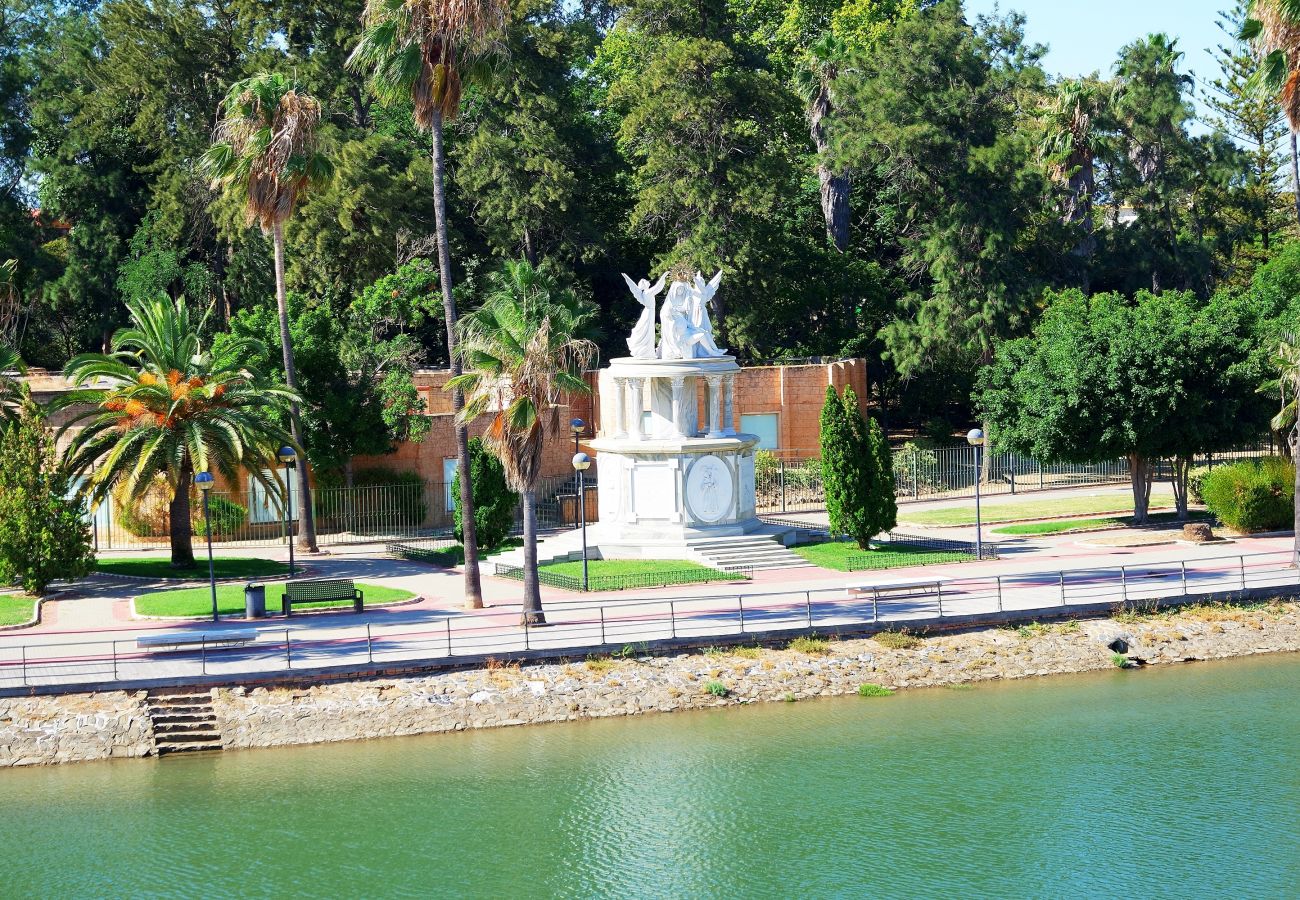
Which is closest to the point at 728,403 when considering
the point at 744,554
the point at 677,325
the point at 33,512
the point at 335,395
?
the point at 677,325

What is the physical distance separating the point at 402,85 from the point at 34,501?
13.3 meters

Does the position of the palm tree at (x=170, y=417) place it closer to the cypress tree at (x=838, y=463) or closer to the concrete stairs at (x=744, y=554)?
the concrete stairs at (x=744, y=554)

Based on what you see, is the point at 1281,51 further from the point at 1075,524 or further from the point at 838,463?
the point at 838,463

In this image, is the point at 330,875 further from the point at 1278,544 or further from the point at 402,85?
the point at 1278,544

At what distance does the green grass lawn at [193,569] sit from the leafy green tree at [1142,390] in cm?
2236

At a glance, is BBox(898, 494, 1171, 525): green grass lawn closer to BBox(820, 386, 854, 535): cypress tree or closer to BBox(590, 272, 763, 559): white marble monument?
BBox(820, 386, 854, 535): cypress tree

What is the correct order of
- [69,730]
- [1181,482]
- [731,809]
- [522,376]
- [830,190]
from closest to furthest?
[731,809], [69,730], [522,376], [1181,482], [830,190]

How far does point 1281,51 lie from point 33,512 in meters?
35.2

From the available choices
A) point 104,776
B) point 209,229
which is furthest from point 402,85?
point 209,229

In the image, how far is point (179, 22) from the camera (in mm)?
63625

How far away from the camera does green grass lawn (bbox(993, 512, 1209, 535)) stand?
4928cm

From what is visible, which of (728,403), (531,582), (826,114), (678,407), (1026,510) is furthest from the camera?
(826,114)

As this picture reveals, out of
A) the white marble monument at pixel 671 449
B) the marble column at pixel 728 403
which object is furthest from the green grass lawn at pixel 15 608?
the marble column at pixel 728 403

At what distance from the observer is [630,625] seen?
115 feet
